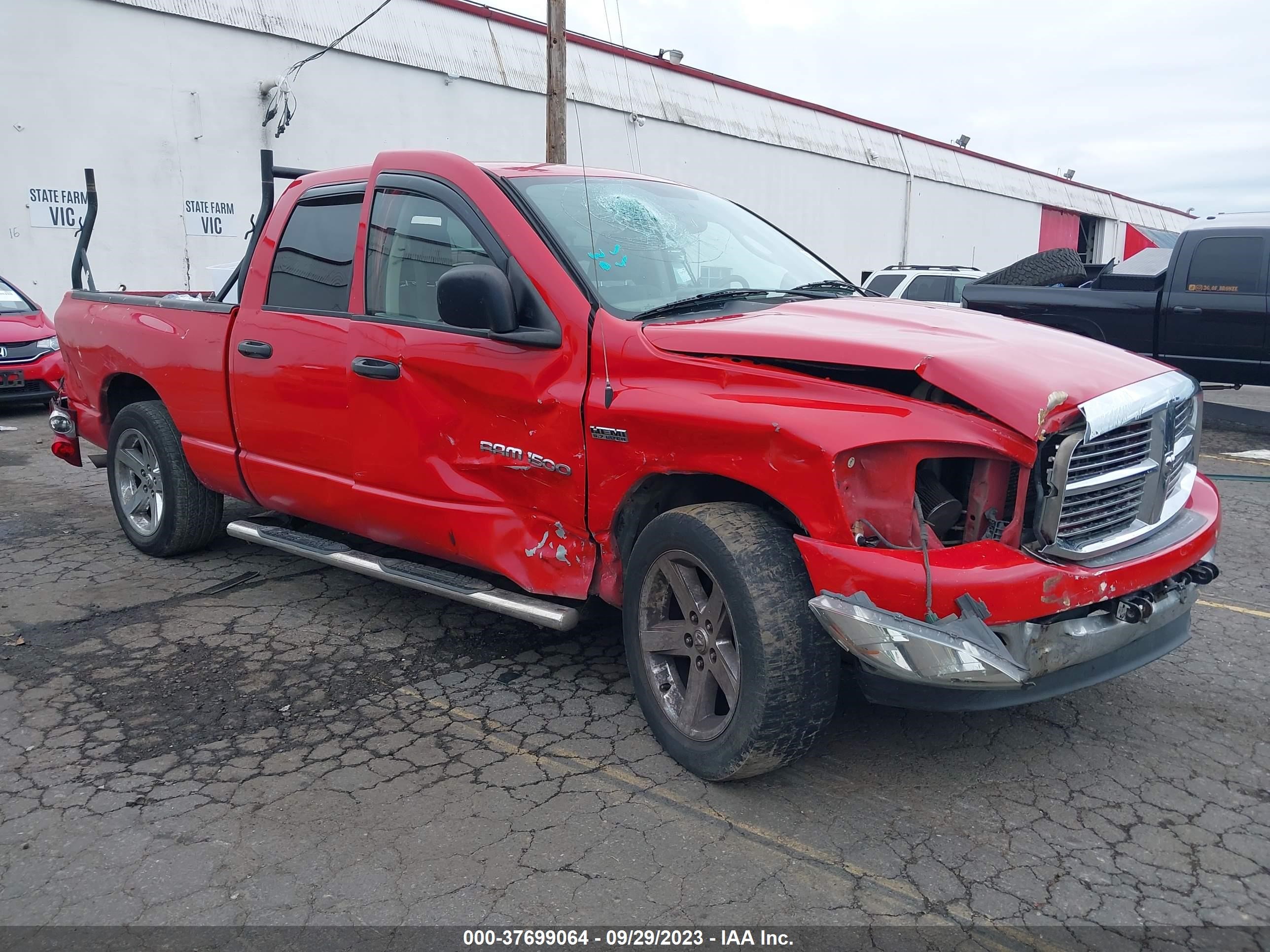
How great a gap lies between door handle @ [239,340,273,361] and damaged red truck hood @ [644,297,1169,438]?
211cm

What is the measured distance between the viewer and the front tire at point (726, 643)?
2918mm

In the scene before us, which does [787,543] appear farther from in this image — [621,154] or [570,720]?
[621,154]

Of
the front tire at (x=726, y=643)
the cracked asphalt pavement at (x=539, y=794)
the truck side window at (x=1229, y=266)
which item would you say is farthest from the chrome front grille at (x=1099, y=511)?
the truck side window at (x=1229, y=266)

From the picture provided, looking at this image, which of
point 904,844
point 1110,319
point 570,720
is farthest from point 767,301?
point 1110,319

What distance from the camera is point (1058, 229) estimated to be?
3938 cm

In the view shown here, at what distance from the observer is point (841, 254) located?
29.0 m

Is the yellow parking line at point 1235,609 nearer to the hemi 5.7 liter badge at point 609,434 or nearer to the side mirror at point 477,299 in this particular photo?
the hemi 5.7 liter badge at point 609,434

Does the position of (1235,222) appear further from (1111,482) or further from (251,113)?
(251,113)

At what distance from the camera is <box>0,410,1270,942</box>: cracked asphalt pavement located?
2650 mm

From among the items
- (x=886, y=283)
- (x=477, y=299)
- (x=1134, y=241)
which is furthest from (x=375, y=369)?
(x=1134, y=241)

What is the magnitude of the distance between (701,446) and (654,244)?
1174 millimetres

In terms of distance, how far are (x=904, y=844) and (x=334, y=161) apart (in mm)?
16900

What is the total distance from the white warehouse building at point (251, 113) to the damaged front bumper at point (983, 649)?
21.4 ft

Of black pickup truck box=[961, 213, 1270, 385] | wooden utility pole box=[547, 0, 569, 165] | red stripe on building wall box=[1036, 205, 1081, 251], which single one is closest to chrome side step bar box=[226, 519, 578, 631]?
black pickup truck box=[961, 213, 1270, 385]
